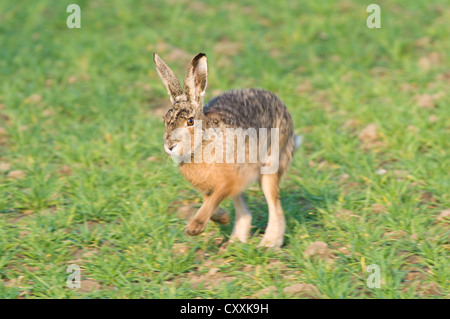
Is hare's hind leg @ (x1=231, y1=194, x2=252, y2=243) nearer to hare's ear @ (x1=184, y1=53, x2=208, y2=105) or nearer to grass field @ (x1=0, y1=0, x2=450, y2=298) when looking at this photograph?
grass field @ (x1=0, y1=0, x2=450, y2=298)

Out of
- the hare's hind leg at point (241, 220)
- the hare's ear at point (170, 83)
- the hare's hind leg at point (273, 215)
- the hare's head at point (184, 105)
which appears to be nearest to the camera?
the hare's head at point (184, 105)

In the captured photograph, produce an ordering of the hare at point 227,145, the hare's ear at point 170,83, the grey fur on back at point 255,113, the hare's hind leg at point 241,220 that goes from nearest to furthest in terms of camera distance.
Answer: the hare at point 227,145 → the hare's ear at point 170,83 → the grey fur on back at point 255,113 → the hare's hind leg at point 241,220

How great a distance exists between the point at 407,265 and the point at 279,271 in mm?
906

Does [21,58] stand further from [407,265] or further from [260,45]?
[407,265]

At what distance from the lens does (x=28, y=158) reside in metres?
6.40

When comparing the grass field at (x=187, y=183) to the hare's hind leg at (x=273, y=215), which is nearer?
the grass field at (x=187, y=183)

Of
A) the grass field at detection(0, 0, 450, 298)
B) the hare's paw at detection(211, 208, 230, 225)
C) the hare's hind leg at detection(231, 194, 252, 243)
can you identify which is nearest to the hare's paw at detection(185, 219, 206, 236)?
the grass field at detection(0, 0, 450, 298)

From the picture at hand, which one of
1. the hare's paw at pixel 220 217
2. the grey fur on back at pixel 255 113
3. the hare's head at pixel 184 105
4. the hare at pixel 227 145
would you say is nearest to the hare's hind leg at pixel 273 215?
the hare at pixel 227 145

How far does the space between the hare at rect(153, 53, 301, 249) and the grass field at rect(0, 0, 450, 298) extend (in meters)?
0.25

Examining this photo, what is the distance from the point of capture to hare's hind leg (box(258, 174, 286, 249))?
200 inches

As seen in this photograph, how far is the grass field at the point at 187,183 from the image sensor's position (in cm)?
474

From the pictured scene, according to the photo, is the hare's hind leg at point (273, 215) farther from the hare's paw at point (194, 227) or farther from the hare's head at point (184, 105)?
the hare's head at point (184, 105)

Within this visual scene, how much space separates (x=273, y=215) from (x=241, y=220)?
0.26m

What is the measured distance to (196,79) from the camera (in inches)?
185
